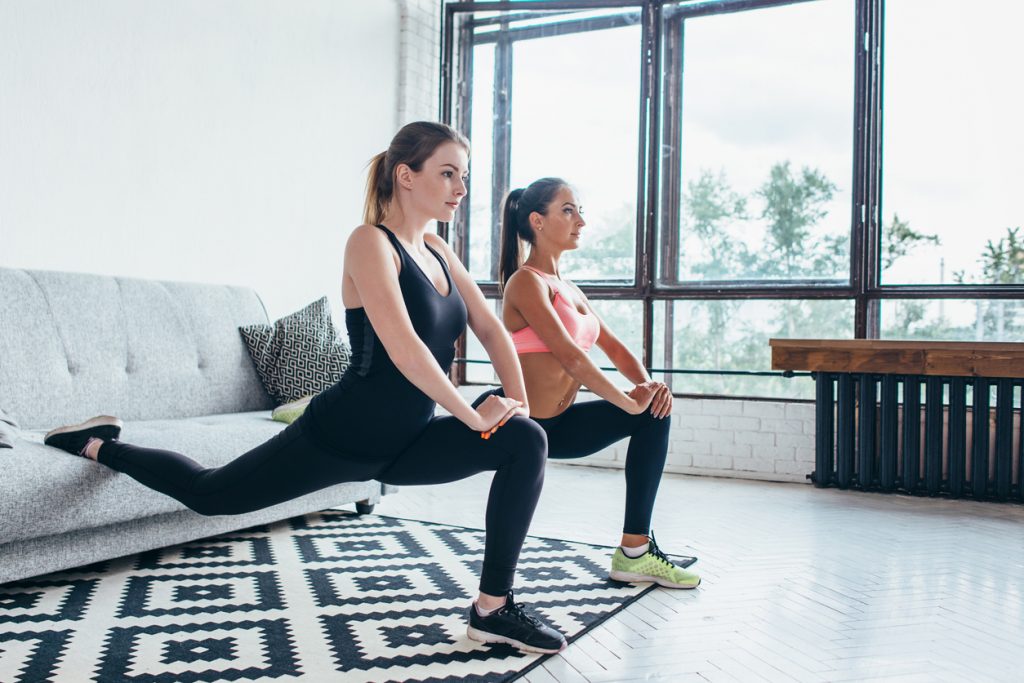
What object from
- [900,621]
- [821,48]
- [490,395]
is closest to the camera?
[490,395]

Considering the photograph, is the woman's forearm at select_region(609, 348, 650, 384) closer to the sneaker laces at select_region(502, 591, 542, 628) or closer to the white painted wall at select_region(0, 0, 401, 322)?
the sneaker laces at select_region(502, 591, 542, 628)

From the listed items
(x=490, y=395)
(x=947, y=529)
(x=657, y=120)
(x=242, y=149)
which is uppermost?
(x=657, y=120)

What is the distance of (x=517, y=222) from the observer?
2.84m

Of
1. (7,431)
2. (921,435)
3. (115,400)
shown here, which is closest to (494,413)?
(7,431)

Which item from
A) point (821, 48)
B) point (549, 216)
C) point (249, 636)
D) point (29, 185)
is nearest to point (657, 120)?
point (821, 48)

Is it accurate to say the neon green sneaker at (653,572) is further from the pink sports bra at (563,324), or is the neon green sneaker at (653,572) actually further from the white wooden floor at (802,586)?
the pink sports bra at (563,324)

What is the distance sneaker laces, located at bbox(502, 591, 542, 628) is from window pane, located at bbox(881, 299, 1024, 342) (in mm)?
2978

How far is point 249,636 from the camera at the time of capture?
213cm

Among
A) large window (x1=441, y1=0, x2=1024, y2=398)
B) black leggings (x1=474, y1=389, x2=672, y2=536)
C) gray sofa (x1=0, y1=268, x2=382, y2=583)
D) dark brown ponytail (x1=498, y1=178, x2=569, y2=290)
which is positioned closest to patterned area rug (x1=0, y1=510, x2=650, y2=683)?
gray sofa (x1=0, y1=268, x2=382, y2=583)

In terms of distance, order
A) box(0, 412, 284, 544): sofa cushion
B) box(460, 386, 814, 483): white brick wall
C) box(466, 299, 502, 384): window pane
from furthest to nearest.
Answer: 1. box(466, 299, 502, 384): window pane
2. box(460, 386, 814, 483): white brick wall
3. box(0, 412, 284, 544): sofa cushion

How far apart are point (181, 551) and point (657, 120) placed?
132 inches

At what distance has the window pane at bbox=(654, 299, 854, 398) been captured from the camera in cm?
475

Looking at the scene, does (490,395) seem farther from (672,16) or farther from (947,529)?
(672,16)

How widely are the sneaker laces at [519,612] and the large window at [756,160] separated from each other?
2.97 meters
